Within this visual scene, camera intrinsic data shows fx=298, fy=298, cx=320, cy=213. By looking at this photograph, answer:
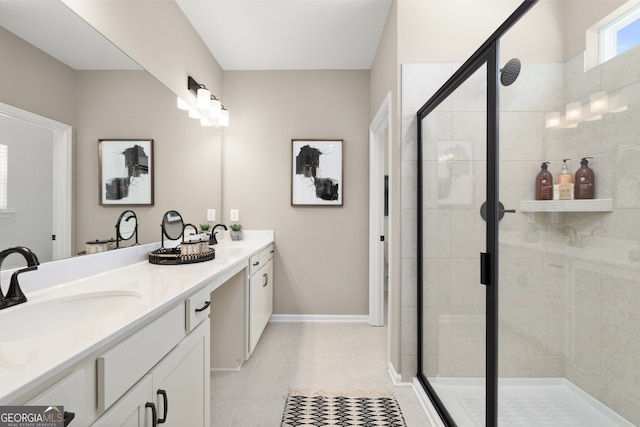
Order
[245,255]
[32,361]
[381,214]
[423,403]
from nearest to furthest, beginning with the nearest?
[32,361] → [423,403] → [245,255] → [381,214]

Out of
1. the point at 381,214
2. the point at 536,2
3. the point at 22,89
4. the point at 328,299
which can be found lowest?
the point at 328,299

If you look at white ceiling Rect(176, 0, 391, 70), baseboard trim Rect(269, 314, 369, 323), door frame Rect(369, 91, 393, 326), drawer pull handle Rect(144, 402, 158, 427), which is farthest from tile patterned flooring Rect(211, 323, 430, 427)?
white ceiling Rect(176, 0, 391, 70)

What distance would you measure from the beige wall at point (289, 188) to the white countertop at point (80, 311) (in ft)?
4.64

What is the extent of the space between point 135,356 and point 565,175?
141 centimetres

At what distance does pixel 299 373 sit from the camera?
7.06ft

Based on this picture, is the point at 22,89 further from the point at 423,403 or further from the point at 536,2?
the point at 423,403

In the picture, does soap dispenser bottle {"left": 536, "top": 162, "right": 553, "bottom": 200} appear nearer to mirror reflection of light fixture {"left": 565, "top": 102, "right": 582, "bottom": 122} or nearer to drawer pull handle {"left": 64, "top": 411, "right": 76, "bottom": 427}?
mirror reflection of light fixture {"left": 565, "top": 102, "right": 582, "bottom": 122}

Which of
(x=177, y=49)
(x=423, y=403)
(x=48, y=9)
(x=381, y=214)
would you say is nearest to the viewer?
(x=48, y=9)

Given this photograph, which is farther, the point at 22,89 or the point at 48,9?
the point at 48,9

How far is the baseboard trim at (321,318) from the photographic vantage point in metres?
3.17

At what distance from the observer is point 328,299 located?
10.4 ft

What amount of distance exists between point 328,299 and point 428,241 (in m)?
1.63

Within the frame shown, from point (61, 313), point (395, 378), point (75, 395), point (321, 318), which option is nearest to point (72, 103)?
point (61, 313)

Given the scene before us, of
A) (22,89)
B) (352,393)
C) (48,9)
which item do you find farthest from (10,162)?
(352,393)
